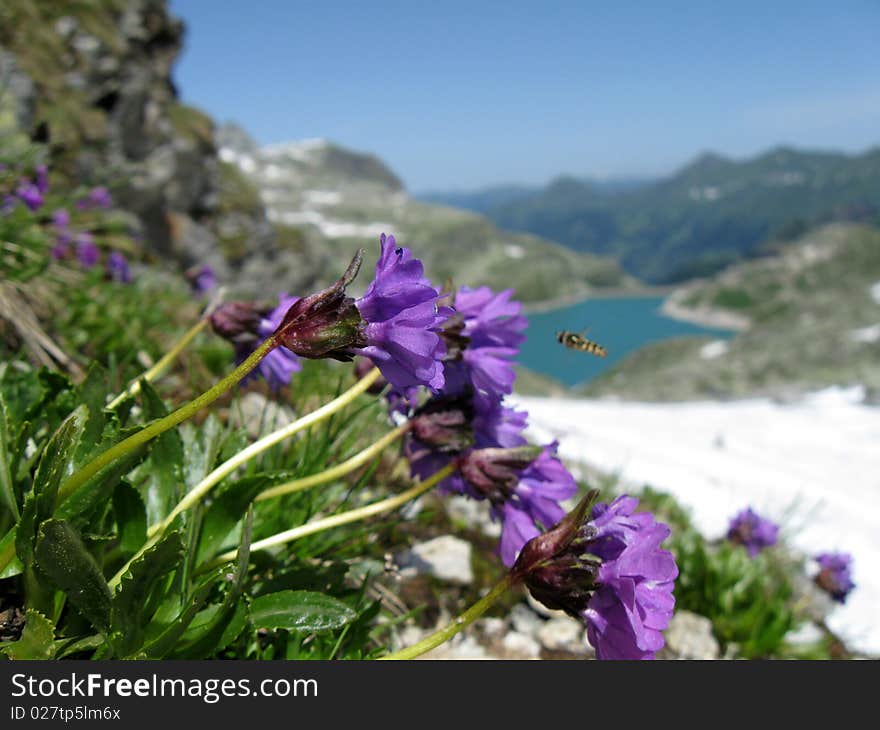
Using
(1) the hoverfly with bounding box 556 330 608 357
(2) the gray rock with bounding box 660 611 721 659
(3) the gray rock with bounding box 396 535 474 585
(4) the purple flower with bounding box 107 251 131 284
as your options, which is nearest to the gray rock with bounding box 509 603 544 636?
(3) the gray rock with bounding box 396 535 474 585

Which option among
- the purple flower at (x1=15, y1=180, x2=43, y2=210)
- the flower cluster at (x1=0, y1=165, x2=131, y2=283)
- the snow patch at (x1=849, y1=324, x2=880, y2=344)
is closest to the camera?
the purple flower at (x1=15, y1=180, x2=43, y2=210)

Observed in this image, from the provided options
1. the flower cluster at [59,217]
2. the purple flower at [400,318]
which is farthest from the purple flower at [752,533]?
the flower cluster at [59,217]

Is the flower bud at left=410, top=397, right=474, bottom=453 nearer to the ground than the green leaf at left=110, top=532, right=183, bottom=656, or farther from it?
farther from it

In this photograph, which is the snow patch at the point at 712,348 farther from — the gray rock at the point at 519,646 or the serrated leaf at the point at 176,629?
the serrated leaf at the point at 176,629

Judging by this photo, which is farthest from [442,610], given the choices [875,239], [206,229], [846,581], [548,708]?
[875,239]

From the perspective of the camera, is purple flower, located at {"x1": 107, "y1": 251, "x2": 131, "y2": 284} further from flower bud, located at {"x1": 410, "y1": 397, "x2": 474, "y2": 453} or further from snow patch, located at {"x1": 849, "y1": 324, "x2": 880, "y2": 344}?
snow patch, located at {"x1": 849, "y1": 324, "x2": 880, "y2": 344}

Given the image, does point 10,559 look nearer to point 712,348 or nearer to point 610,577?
point 610,577
